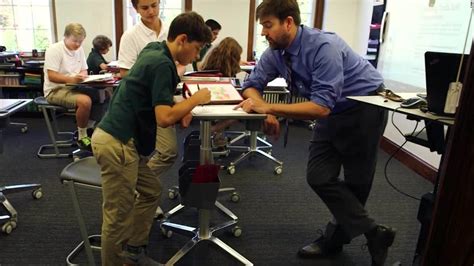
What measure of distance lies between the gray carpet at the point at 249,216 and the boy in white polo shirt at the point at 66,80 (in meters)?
0.46

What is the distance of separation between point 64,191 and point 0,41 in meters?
3.56

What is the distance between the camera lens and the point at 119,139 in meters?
1.53

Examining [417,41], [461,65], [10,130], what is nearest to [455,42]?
[417,41]

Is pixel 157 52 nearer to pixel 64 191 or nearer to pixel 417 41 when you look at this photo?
pixel 64 191

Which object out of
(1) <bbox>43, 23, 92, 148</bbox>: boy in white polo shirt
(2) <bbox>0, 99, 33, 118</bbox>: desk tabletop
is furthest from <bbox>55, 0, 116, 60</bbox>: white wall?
(2) <bbox>0, 99, 33, 118</bbox>: desk tabletop

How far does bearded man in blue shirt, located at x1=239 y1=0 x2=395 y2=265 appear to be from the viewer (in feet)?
5.29

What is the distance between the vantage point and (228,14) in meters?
5.16

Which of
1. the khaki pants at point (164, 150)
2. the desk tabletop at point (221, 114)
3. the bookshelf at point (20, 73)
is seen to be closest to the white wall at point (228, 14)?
the bookshelf at point (20, 73)

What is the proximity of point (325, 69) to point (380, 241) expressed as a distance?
0.87 metres

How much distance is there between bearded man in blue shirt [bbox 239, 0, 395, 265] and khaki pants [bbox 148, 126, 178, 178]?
0.57 meters

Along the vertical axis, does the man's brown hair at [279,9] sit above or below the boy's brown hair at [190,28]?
above

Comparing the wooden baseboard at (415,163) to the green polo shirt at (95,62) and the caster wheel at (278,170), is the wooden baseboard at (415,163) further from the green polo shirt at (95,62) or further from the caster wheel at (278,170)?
the green polo shirt at (95,62)

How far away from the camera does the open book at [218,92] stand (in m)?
1.66

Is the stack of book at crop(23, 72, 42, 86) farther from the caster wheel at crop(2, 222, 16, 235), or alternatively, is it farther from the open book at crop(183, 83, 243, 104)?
the open book at crop(183, 83, 243, 104)
